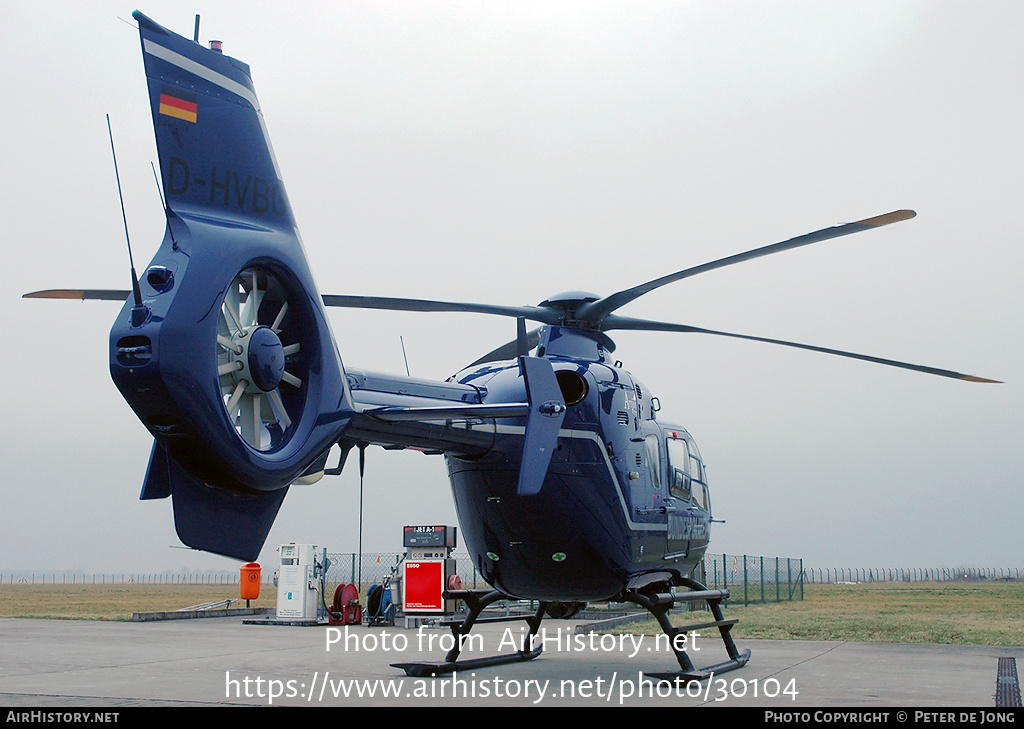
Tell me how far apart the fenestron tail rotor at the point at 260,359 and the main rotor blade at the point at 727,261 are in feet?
15.4

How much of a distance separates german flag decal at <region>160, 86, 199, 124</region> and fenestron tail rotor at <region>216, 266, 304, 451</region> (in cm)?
122

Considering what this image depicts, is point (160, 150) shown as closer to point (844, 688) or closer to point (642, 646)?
point (844, 688)

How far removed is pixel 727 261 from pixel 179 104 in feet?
18.4

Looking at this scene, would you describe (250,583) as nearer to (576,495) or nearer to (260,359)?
(576,495)

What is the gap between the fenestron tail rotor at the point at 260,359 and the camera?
623 cm

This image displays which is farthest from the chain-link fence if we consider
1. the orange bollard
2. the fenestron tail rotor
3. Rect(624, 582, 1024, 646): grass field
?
the fenestron tail rotor

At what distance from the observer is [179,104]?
646 cm

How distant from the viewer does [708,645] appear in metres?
15.8

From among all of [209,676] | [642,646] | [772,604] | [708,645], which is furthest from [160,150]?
[772,604]

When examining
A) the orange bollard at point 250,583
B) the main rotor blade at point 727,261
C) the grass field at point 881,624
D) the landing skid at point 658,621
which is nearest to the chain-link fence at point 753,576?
the grass field at point 881,624

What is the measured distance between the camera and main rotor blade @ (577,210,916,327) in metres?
8.35

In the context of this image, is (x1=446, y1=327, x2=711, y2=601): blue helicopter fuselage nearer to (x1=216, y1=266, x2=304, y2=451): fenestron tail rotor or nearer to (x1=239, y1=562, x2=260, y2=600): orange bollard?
(x1=216, y1=266, x2=304, y2=451): fenestron tail rotor

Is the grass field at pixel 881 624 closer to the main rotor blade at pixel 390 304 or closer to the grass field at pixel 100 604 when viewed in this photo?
the main rotor blade at pixel 390 304

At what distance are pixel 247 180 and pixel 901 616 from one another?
23.4 m
